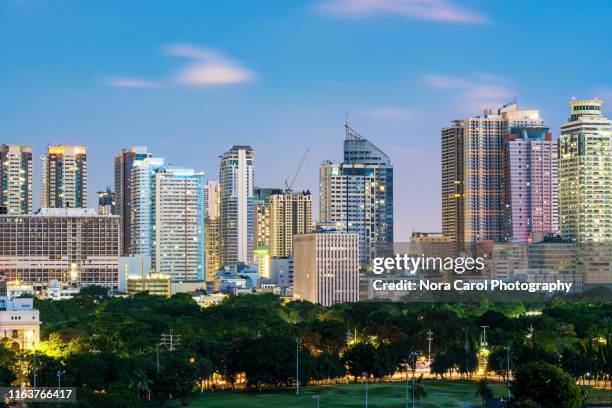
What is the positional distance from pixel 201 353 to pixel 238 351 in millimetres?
3605

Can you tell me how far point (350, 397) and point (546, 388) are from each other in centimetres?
1930

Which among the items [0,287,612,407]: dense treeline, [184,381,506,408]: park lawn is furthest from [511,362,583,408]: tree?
[184,381,506,408]: park lawn

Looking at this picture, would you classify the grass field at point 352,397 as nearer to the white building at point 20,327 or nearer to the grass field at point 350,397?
the grass field at point 350,397

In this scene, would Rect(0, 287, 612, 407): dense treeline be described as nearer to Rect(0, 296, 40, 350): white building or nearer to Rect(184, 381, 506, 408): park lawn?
Rect(0, 296, 40, 350): white building

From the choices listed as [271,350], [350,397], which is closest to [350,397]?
[350,397]

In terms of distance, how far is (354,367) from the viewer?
117 meters

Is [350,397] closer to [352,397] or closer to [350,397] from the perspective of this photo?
[350,397]

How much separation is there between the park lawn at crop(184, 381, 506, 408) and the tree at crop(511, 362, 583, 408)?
10446 millimetres

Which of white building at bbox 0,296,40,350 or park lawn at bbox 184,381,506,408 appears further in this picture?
white building at bbox 0,296,40,350

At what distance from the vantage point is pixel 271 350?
110 m

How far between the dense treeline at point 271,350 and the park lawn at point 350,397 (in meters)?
2.07

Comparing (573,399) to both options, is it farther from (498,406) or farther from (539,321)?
(539,321)

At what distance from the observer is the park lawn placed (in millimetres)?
98812

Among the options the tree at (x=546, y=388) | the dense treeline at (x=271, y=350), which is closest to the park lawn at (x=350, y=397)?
the dense treeline at (x=271, y=350)
